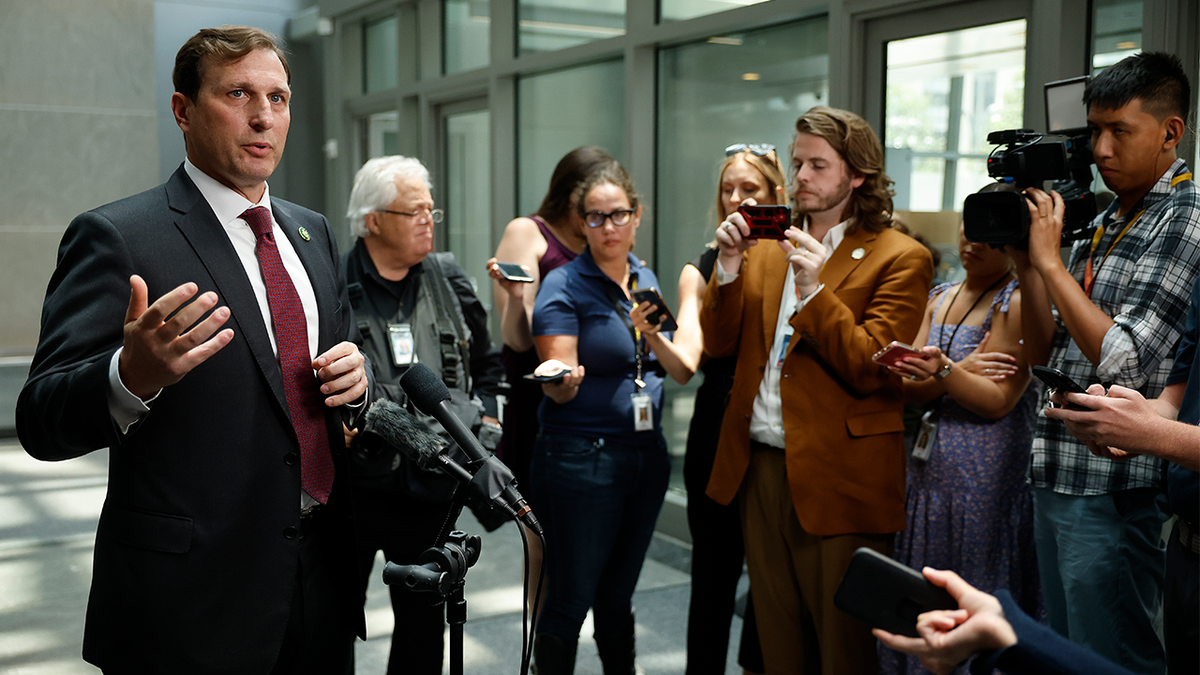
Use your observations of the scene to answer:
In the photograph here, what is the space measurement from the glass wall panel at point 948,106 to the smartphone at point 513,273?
1.60 metres

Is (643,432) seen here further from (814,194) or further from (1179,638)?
(1179,638)

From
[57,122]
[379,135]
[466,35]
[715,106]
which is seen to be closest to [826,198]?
[715,106]

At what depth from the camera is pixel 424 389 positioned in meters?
1.47

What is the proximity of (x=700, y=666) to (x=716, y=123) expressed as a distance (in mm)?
2685

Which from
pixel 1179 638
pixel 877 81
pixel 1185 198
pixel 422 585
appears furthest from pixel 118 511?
pixel 877 81

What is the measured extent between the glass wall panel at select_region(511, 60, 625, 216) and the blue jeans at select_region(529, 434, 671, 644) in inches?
110

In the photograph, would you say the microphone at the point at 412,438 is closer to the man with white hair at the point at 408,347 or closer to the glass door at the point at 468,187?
the man with white hair at the point at 408,347

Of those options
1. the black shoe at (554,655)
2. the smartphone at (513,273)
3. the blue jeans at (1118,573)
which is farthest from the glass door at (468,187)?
the blue jeans at (1118,573)

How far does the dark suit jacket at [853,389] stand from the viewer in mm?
2312

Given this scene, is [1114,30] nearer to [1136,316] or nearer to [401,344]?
[1136,316]

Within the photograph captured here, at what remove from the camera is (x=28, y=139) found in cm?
728

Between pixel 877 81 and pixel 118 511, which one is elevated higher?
pixel 877 81

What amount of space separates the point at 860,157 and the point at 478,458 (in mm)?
1448

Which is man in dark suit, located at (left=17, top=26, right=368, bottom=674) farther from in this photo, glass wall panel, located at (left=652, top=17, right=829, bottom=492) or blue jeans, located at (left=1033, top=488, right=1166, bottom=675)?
glass wall panel, located at (left=652, top=17, right=829, bottom=492)
